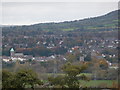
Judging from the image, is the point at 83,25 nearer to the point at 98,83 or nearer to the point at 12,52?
the point at 12,52

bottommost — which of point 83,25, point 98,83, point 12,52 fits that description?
point 98,83

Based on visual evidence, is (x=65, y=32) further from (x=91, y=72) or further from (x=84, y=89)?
(x=84, y=89)

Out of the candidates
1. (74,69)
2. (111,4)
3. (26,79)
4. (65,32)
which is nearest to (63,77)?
(74,69)

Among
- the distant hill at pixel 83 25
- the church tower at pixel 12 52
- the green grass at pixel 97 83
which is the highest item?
the distant hill at pixel 83 25

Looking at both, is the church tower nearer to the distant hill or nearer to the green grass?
the distant hill

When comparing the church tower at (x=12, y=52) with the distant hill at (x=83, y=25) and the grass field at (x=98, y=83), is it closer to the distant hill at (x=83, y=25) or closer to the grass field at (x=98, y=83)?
the distant hill at (x=83, y=25)

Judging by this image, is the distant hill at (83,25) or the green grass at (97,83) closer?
the green grass at (97,83)

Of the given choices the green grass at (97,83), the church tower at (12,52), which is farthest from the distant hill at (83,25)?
the green grass at (97,83)

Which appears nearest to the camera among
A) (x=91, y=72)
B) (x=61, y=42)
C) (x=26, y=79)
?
(x=26, y=79)

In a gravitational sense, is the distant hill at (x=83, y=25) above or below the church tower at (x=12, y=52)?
above

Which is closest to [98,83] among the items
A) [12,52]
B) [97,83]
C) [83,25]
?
[97,83]

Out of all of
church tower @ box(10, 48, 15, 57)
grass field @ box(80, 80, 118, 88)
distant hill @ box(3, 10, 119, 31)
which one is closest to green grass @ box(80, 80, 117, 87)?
grass field @ box(80, 80, 118, 88)
